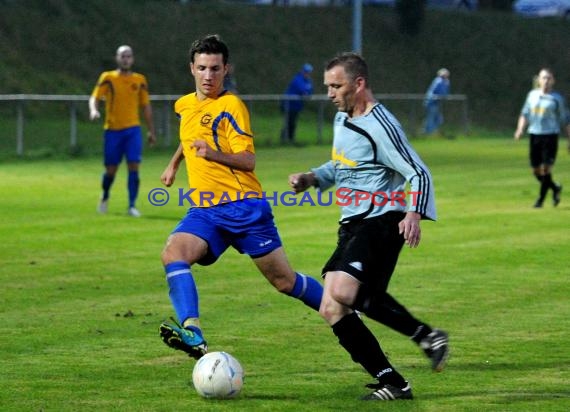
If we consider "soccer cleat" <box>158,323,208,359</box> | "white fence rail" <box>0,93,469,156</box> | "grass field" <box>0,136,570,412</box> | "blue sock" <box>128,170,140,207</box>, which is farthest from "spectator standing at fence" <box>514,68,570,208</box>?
"white fence rail" <box>0,93,469,156</box>

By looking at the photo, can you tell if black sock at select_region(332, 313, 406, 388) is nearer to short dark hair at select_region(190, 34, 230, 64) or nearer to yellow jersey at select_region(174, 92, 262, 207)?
yellow jersey at select_region(174, 92, 262, 207)

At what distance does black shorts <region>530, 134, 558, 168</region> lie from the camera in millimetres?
21125

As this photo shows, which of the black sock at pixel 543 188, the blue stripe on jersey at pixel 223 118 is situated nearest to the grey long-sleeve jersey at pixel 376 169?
the blue stripe on jersey at pixel 223 118

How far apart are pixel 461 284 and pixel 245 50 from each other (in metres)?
38.0

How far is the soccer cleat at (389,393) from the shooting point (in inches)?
313

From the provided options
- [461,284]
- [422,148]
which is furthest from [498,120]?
[461,284]

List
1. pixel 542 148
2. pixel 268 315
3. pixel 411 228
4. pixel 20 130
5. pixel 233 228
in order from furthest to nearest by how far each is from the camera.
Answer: pixel 20 130, pixel 542 148, pixel 268 315, pixel 233 228, pixel 411 228

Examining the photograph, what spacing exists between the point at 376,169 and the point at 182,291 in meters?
1.39

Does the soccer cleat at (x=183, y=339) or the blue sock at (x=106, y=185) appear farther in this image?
the blue sock at (x=106, y=185)

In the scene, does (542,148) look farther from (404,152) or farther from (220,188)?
(404,152)

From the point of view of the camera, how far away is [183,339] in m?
8.12
